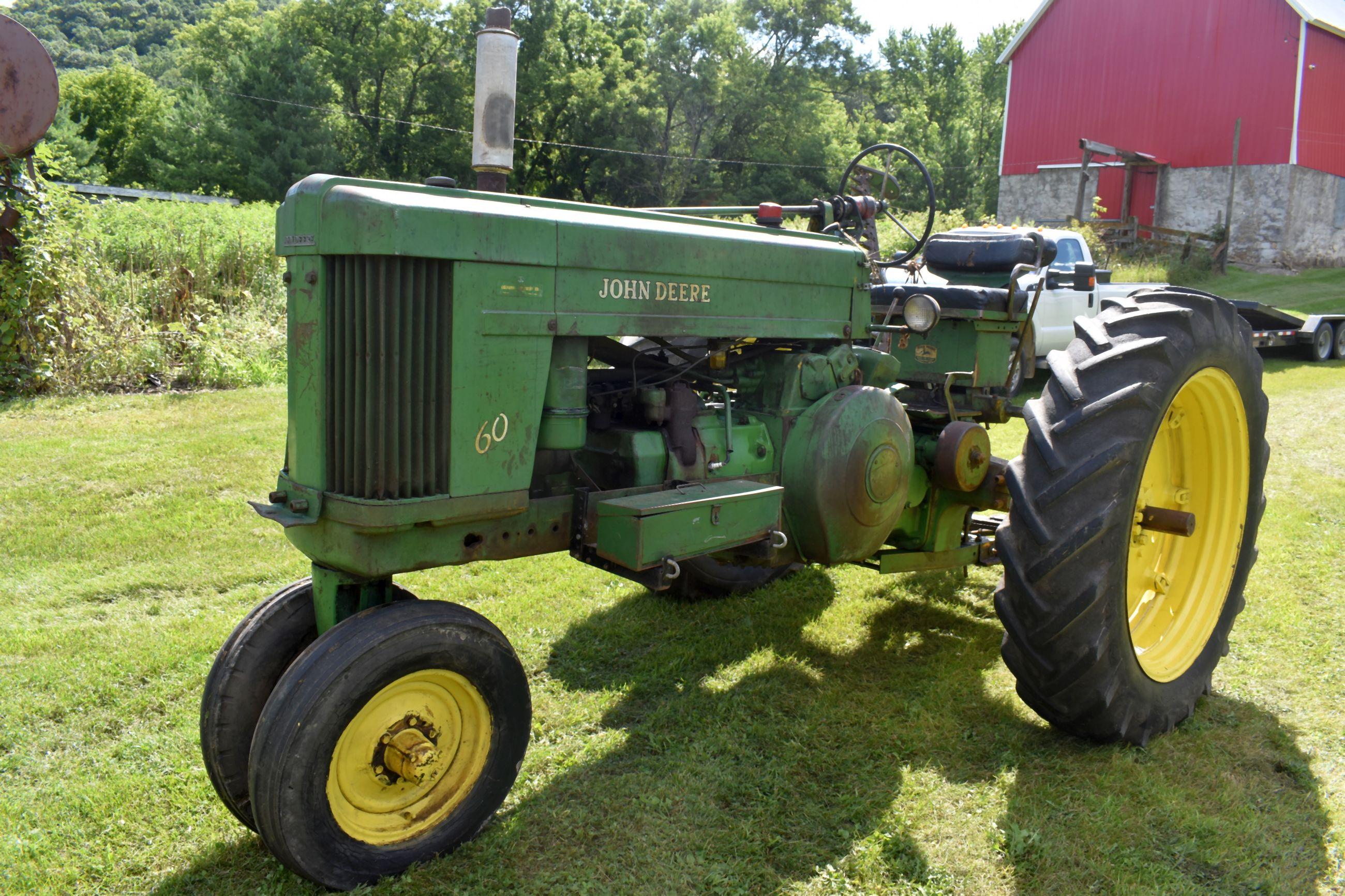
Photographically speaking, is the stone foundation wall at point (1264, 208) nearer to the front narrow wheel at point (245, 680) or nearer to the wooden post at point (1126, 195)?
the wooden post at point (1126, 195)

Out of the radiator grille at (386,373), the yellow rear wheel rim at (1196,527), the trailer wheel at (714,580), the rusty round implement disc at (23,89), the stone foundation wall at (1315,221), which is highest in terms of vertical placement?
the stone foundation wall at (1315,221)

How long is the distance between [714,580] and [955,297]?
181 cm

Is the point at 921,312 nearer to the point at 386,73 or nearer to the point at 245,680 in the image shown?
the point at 245,680

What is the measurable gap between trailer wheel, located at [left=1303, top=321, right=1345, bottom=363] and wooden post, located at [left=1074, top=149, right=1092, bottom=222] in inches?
334

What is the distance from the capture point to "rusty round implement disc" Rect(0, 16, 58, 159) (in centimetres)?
749

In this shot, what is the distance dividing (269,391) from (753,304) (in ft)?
22.1

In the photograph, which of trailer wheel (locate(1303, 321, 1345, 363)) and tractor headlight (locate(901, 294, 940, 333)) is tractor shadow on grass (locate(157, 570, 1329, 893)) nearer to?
tractor headlight (locate(901, 294, 940, 333))

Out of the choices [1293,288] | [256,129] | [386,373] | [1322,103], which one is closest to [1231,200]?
[1322,103]

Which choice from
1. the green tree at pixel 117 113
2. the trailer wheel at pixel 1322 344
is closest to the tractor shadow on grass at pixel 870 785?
the trailer wheel at pixel 1322 344

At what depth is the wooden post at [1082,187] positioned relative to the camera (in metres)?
21.3

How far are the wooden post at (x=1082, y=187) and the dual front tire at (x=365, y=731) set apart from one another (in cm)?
2155

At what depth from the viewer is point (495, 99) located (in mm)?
2887

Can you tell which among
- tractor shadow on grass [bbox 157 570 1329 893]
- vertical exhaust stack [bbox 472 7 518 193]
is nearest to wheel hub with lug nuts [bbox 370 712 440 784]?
tractor shadow on grass [bbox 157 570 1329 893]

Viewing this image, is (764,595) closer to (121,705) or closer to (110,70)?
(121,705)
